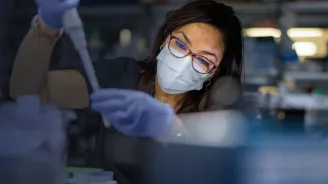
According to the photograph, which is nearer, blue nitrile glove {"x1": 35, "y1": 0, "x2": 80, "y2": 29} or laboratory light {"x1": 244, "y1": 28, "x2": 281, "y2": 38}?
blue nitrile glove {"x1": 35, "y1": 0, "x2": 80, "y2": 29}

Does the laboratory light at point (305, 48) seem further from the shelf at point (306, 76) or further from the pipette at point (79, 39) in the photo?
the pipette at point (79, 39)

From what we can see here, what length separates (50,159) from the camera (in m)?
1.76

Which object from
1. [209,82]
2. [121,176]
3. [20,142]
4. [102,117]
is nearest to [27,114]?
[20,142]

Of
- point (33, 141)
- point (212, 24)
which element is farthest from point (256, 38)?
point (33, 141)

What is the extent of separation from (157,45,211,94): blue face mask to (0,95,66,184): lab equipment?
0.33m

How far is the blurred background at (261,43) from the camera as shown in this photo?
1737mm

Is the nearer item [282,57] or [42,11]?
[42,11]

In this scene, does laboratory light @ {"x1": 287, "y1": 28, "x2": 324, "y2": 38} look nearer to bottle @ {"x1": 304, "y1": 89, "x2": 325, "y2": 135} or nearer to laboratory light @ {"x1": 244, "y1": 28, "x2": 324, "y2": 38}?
laboratory light @ {"x1": 244, "y1": 28, "x2": 324, "y2": 38}

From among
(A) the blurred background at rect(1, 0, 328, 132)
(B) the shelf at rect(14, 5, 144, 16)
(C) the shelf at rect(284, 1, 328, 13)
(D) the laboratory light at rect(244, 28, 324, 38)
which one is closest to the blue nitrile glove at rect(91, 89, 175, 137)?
(A) the blurred background at rect(1, 0, 328, 132)

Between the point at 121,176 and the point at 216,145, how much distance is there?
1.02ft

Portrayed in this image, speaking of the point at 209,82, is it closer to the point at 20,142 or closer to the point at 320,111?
the point at 320,111

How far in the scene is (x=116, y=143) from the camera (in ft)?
5.82

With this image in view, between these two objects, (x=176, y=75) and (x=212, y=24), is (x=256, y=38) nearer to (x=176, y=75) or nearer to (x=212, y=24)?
(x=212, y=24)

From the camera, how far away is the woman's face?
1748 millimetres
